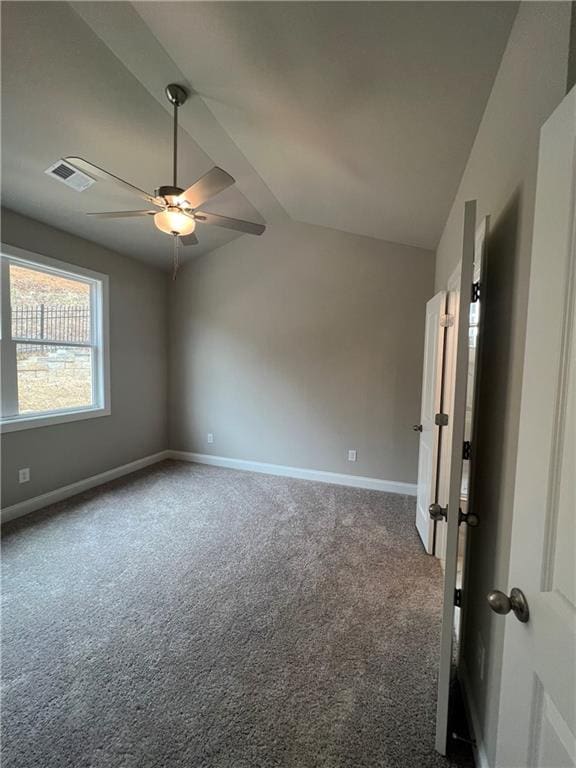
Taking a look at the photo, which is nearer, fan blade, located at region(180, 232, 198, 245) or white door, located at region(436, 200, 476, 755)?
white door, located at region(436, 200, 476, 755)

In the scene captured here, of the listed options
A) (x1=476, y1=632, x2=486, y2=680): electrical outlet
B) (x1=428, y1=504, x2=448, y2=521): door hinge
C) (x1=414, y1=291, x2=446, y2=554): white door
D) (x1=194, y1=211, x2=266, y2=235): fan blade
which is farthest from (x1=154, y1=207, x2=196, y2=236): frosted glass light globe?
(x1=476, y1=632, x2=486, y2=680): electrical outlet

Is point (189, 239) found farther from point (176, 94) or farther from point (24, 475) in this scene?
point (24, 475)

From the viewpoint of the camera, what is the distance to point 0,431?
281 cm

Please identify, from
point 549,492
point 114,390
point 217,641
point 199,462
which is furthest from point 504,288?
point 199,462

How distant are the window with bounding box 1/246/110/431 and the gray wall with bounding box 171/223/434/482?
3.59 ft

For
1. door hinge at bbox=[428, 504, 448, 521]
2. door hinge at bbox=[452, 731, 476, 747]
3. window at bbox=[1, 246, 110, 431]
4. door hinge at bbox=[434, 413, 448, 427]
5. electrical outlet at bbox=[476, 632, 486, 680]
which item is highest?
window at bbox=[1, 246, 110, 431]

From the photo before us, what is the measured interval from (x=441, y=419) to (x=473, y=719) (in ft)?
5.01

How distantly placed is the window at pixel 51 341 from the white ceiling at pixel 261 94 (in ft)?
1.81

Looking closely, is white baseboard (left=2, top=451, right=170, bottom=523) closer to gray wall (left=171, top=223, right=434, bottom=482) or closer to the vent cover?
gray wall (left=171, top=223, right=434, bottom=482)

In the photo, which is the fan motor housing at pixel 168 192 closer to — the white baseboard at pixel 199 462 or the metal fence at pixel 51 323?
the metal fence at pixel 51 323

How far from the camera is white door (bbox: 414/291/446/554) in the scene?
243 cm

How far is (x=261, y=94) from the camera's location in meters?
1.84

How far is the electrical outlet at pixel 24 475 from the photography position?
3.00 m

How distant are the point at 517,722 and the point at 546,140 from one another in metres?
1.21
